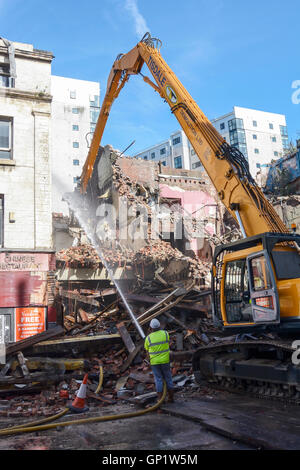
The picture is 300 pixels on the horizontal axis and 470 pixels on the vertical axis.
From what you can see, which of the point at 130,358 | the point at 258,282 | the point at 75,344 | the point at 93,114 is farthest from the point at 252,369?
the point at 93,114

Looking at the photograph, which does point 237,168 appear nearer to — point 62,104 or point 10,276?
point 10,276

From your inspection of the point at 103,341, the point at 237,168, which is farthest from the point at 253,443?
the point at 103,341

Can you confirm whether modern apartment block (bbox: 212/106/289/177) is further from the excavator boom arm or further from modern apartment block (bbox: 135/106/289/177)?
the excavator boom arm

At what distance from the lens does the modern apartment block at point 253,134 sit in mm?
72438

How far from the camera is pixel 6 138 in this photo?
1580cm

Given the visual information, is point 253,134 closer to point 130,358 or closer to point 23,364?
point 130,358

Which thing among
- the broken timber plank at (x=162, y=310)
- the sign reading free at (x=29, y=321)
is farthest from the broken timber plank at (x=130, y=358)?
the sign reading free at (x=29, y=321)

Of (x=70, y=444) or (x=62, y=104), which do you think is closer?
(x=70, y=444)

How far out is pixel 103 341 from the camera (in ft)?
41.5

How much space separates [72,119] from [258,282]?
7406cm

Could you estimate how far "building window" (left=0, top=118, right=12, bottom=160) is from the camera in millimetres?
15570

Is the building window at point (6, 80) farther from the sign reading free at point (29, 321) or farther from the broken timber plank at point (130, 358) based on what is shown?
the broken timber plank at point (130, 358)

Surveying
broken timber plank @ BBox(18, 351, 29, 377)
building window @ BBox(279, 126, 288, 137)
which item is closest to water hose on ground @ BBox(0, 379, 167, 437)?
broken timber plank @ BBox(18, 351, 29, 377)
